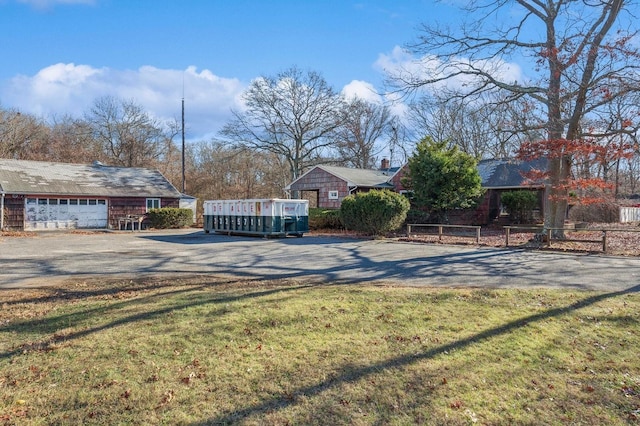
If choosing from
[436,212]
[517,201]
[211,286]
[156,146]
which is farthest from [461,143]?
[211,286]

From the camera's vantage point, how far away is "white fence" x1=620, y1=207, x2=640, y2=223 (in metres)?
29.2

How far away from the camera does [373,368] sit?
440cm

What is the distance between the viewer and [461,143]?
127 ft

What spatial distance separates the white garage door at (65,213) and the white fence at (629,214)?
32668mm

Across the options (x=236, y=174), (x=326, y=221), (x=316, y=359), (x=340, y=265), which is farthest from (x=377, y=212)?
(x=236, y=174)

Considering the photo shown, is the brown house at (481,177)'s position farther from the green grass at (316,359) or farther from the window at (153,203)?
the green grass at (316,359)

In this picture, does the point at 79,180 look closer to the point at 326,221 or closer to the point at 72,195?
the point at 72,195

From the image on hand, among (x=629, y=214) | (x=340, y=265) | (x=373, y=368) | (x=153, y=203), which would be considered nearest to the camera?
(x=373, y=368)

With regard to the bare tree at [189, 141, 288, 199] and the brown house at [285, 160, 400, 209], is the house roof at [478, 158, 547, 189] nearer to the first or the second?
the brown house at [285, 160, 400, 209]

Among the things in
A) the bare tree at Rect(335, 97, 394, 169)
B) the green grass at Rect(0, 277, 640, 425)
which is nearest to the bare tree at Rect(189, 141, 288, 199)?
the bare tree at Rect(335, 97, 394, 169)

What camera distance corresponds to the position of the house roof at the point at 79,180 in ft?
79.0

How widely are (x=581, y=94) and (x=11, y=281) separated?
1685 cm

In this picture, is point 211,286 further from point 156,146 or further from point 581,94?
point 156,146

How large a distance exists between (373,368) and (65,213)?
25551mm
